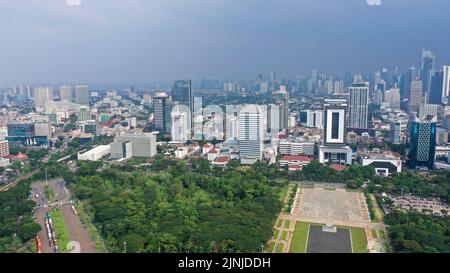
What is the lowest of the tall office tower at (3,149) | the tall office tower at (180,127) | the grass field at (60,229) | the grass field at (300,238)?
the grass field at (300,238)

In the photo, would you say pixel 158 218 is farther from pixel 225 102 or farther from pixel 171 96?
pixel 225 102

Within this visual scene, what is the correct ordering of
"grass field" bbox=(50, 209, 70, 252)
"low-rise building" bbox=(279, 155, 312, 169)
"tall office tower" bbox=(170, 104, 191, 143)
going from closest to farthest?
"grass field" bbox=(50, 209, 70, 252) → "low-rise building" bbox=(279, 155, 312, 169) → "tall office tower" bbox=(170, 104, 191, 143)

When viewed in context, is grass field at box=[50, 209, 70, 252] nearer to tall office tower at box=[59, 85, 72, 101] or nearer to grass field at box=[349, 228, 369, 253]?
grass field at box=[349, 228, 369, 253]

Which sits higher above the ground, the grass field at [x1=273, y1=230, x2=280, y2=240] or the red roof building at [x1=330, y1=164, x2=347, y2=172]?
the red roof building at [x1=330, y1=164, x2=347, y2=172]

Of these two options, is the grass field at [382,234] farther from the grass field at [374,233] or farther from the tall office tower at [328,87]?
the tall office tower at [328,87]

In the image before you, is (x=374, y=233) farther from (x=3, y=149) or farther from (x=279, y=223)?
(x=3, y=149)

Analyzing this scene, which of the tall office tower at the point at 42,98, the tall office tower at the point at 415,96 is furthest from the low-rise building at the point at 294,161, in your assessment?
the tall office tower at the point at 42,98

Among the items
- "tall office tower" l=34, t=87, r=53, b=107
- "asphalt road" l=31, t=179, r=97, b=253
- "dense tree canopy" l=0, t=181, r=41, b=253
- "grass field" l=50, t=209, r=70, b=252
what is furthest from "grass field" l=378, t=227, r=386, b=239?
"tall office tower" l=34, t=87, r=53, b=107
